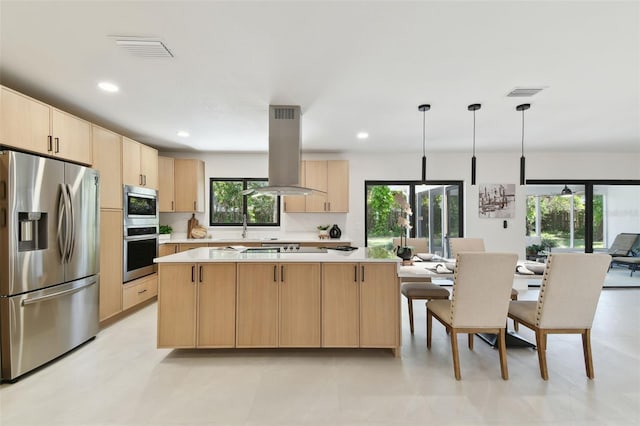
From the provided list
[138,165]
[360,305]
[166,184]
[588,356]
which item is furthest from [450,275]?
[166,184]

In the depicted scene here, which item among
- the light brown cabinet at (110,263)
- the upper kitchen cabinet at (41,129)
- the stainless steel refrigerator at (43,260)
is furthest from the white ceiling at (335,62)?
the light brown cabinet at (110,263)

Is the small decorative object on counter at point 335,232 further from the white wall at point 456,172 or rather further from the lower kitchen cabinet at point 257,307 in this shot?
the lower kitchen cabinet at point 257,307

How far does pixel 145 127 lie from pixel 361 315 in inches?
142

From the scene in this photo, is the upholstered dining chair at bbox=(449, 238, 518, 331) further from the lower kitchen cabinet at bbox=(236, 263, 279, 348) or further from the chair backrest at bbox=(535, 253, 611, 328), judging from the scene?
the lower kitchen cabinet at bbox=(236, 263, 279, 348)

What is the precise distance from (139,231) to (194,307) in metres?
1.93

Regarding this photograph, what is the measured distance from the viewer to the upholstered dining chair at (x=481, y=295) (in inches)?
93.0

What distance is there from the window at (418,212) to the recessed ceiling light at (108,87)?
158 inches

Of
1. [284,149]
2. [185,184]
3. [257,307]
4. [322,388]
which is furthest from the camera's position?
[185,184]

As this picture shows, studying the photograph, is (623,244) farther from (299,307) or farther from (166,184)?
(166,184)

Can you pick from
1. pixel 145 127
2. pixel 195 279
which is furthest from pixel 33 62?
pixel 195 279

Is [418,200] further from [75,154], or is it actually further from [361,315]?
[75,154]

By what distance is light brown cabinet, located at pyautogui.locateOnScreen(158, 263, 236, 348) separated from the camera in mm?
2725

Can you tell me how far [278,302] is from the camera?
276cm

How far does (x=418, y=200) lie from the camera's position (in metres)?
5.77
